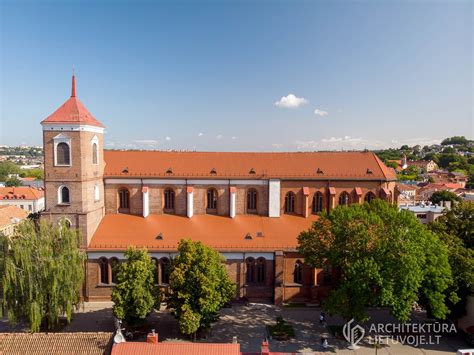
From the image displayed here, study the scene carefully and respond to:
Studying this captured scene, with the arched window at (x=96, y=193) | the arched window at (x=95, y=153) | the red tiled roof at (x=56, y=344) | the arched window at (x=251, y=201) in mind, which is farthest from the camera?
the arched window at (x=251, y=201)

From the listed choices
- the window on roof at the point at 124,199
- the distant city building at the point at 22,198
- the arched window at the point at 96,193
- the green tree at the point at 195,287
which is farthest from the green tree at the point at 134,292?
the distant city building at the point at 22,198

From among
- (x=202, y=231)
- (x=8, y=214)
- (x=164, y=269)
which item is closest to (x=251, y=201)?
(x=202, y=231)

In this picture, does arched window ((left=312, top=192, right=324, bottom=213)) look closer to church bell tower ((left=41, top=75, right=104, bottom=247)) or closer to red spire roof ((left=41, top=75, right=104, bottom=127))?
church bell tower ((left=41, top=75, right=104, bottom=247))

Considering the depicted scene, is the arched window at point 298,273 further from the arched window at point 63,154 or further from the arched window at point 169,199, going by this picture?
the arched window at point 63,154

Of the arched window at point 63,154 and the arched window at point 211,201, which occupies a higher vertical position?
the arched window at point 63,154

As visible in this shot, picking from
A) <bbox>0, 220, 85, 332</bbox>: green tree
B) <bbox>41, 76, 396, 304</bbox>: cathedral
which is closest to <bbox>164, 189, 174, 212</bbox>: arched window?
<bbox>41, 76, 396, 304</bbox>: cathedral

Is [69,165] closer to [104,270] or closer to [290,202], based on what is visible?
[104,270]

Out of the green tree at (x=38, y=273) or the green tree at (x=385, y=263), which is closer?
the green tree at (x=385, y=263)
